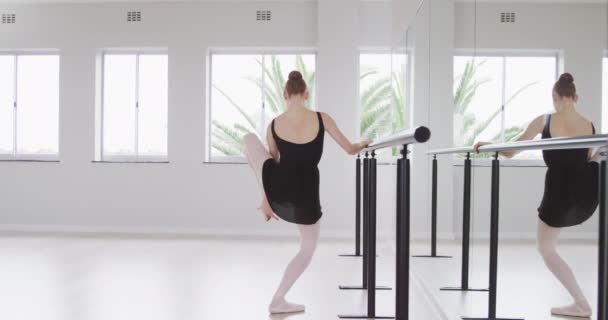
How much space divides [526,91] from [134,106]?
7185mm

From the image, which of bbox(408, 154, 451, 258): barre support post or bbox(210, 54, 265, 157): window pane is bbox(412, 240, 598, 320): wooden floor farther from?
bbox(210, 54, 265, 157): window pane

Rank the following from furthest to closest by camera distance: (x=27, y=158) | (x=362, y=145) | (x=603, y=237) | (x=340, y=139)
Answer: (x=27, y=158) → (x=340, y=139) → (x=362, y=145) → (x=603, y=237)

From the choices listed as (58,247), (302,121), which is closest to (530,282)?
(302,121)

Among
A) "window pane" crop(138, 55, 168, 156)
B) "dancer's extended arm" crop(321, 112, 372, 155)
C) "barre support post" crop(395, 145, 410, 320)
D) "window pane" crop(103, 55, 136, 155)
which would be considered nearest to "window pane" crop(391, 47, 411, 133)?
"dancer's extended arm" crop(321, 112, 372, 155)

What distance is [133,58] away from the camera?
8.34 metres

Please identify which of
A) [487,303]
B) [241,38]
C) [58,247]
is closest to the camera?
[487,303]

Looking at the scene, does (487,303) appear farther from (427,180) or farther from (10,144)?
(10,144)

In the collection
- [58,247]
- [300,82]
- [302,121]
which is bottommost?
[58,247]

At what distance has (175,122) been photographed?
8.01 metres

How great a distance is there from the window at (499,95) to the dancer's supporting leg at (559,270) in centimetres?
20

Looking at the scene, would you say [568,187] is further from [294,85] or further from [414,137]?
[294,85]

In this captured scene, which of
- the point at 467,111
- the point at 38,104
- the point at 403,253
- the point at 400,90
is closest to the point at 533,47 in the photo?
the point at 403,253

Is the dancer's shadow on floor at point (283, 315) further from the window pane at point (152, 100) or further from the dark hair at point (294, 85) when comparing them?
the window pane at point (152, 100)

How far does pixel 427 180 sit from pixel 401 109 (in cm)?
136
